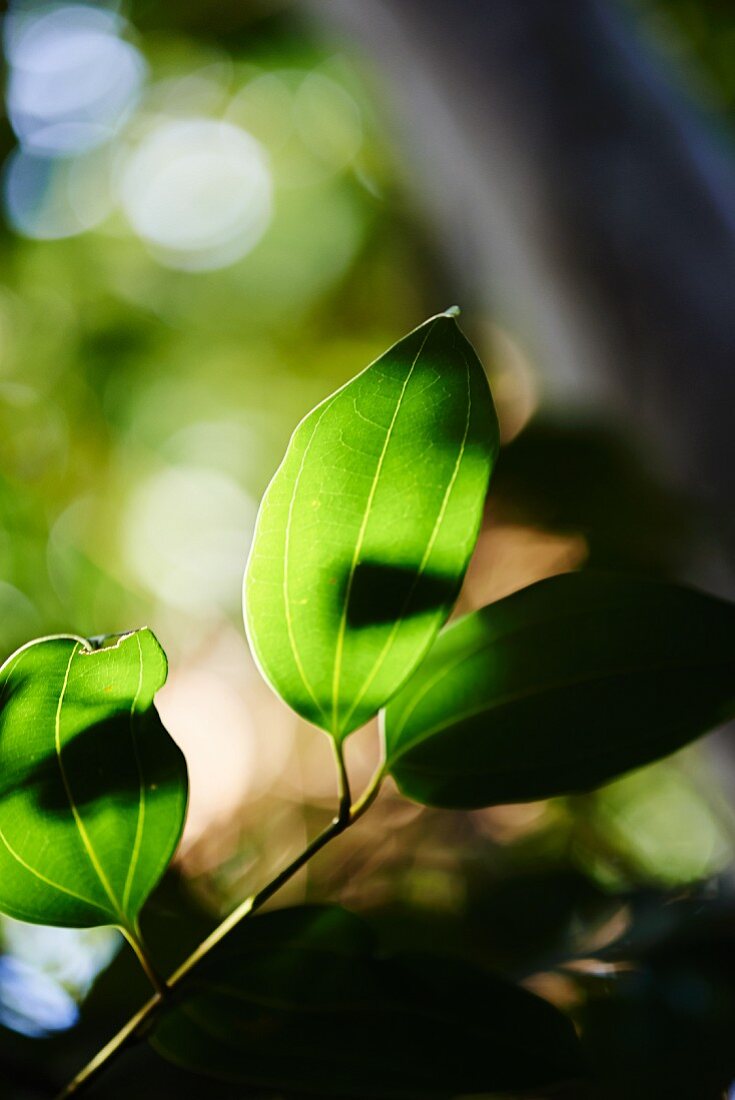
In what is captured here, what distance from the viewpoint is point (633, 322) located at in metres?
0.57

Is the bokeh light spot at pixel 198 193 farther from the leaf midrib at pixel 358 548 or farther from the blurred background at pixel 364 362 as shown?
the leaf midrib at pixel 358 548

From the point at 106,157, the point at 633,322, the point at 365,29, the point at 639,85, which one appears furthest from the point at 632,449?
the point at 106,157

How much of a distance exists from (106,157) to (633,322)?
121cm

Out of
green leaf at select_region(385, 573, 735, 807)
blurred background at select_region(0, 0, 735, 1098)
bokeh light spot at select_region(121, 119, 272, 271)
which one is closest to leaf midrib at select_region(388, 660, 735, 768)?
green leaf at select_region(385, 573, 735, 807)

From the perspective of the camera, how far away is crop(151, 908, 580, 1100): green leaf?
23 cm

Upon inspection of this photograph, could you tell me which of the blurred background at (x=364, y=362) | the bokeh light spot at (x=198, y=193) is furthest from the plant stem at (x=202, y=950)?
the bokeh light spot at (x=198, y=193)

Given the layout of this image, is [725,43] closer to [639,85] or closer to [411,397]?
[639,85]

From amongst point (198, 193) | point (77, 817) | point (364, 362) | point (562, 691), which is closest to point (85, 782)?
point (77, 817)

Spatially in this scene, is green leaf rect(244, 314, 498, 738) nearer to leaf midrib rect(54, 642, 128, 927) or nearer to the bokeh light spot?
leaf midrib rect(54, 642, 128, 927)

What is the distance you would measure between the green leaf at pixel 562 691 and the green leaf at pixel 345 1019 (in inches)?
2.2

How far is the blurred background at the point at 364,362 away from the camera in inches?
19.7

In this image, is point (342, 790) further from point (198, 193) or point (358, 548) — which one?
point (198, 193)

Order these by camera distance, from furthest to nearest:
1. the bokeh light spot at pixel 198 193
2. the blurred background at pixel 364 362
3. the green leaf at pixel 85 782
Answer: the bokeh light spot at pixel 198 193, the blurred background at pixel 364 362, the green leaf at pixel 85 782

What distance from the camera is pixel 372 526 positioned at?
0.20 m
